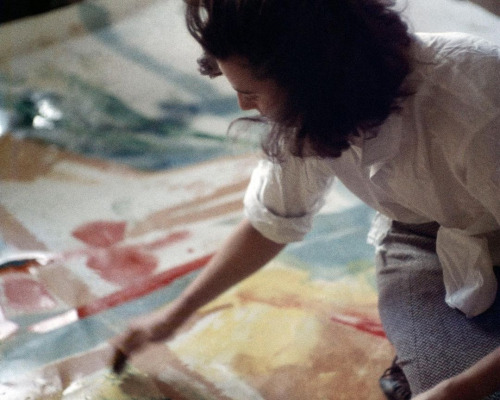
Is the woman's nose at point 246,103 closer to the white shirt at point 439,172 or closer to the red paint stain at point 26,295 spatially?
the white shirt at point 439,172

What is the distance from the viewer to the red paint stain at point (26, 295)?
1.05 meters

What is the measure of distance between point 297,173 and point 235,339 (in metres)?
0.31

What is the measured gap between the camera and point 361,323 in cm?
102

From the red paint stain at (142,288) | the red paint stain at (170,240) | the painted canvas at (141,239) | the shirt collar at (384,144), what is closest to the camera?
the shirt collar at (384,144)

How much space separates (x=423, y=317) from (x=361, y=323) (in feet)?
0.69

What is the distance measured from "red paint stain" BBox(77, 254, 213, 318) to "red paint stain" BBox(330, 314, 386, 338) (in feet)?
0.84

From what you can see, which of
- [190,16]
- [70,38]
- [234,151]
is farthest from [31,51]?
[190,16]

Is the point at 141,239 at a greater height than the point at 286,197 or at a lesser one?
lesser

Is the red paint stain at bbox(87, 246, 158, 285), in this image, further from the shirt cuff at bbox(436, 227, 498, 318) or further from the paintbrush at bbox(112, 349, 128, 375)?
the shirt cuff at bbox(436, 227, 498, 318)

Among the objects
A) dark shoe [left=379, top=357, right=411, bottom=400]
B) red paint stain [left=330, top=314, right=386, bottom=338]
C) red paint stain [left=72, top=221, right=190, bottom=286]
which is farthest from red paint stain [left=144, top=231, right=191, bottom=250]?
dark shoe [left=379, top=357, right=411, bottom=400]

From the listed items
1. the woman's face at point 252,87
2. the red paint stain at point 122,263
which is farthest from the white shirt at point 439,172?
the red paint stain at point 122,263

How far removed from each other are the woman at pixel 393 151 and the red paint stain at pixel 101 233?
327 mm

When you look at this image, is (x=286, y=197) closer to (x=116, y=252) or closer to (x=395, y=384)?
(x=395, y=384)

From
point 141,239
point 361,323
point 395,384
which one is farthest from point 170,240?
point 395,384
